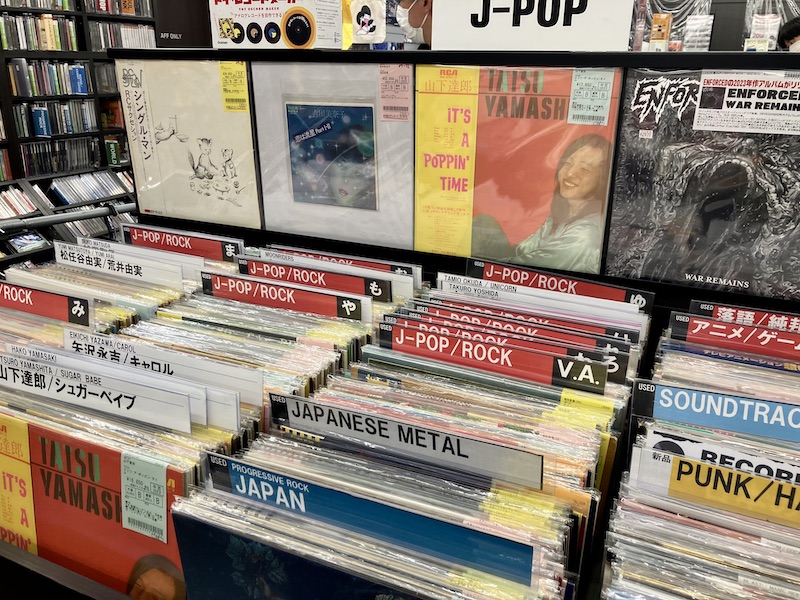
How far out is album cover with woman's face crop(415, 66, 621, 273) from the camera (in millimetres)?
1350

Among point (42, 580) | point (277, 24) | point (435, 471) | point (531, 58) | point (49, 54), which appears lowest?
point (42, 580)

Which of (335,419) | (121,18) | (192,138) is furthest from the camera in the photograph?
(121,18)

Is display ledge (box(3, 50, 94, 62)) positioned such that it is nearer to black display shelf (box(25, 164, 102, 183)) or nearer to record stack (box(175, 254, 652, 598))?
black display shelf (box(25, 164, 102, 183))

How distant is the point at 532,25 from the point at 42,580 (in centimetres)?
141

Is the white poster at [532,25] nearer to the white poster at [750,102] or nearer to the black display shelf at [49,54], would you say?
Answer: the white poster at [750,102]

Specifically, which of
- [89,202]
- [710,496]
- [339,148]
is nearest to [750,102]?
[710,496]

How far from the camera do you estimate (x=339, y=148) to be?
162 centimetres

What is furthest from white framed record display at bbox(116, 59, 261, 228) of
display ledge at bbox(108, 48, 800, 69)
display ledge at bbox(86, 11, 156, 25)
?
display ledge at bbox(86, 11, 156, 25)

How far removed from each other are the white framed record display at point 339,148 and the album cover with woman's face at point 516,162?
7 centimetres

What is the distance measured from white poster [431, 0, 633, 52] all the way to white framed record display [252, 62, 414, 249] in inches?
5.8

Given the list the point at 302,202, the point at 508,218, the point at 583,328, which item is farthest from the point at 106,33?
the point at 583,328

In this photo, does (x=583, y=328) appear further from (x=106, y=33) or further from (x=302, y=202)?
(x=106, y=33)

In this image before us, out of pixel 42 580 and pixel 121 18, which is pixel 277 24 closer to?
pixel 42 580

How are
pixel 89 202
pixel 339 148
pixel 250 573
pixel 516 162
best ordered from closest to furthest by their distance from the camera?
pixel 250 573 → pixel 516 162 → pixel 339 148 → pixel 89 202
